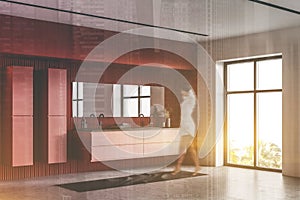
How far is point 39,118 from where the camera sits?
5.11 m

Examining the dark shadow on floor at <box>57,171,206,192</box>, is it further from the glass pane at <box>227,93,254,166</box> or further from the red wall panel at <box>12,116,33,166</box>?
the glass pane at <box>227,93,254,166</box>

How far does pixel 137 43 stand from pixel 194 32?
0.92 m

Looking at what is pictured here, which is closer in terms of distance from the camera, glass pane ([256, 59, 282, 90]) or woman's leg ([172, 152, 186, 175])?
woman's leg ([172, 152, 186, 175])

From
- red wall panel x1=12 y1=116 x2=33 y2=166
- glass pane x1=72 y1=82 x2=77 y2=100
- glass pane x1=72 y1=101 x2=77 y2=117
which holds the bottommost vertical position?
red wall panel x1=12 y1=116 x2=33 y2=166

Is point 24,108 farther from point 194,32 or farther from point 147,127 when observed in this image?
point 194,32

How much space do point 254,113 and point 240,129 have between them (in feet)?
1.25

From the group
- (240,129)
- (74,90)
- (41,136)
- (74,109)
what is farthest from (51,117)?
(240,129)

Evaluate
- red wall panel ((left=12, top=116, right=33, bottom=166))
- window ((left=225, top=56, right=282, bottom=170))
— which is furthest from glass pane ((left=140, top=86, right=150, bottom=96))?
red wall panel ((left=12, top=116, right=33, bottom=166))

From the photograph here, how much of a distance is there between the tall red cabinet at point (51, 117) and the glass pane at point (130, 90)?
1149 millimetres

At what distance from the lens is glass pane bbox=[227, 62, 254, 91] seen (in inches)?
246

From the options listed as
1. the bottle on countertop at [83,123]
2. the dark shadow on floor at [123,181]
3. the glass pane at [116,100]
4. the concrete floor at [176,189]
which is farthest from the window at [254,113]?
the bottle on countertop at [83,123]

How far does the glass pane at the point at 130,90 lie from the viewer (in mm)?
6132

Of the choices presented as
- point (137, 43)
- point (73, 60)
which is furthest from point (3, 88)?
point (137, 43)

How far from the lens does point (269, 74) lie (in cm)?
597
